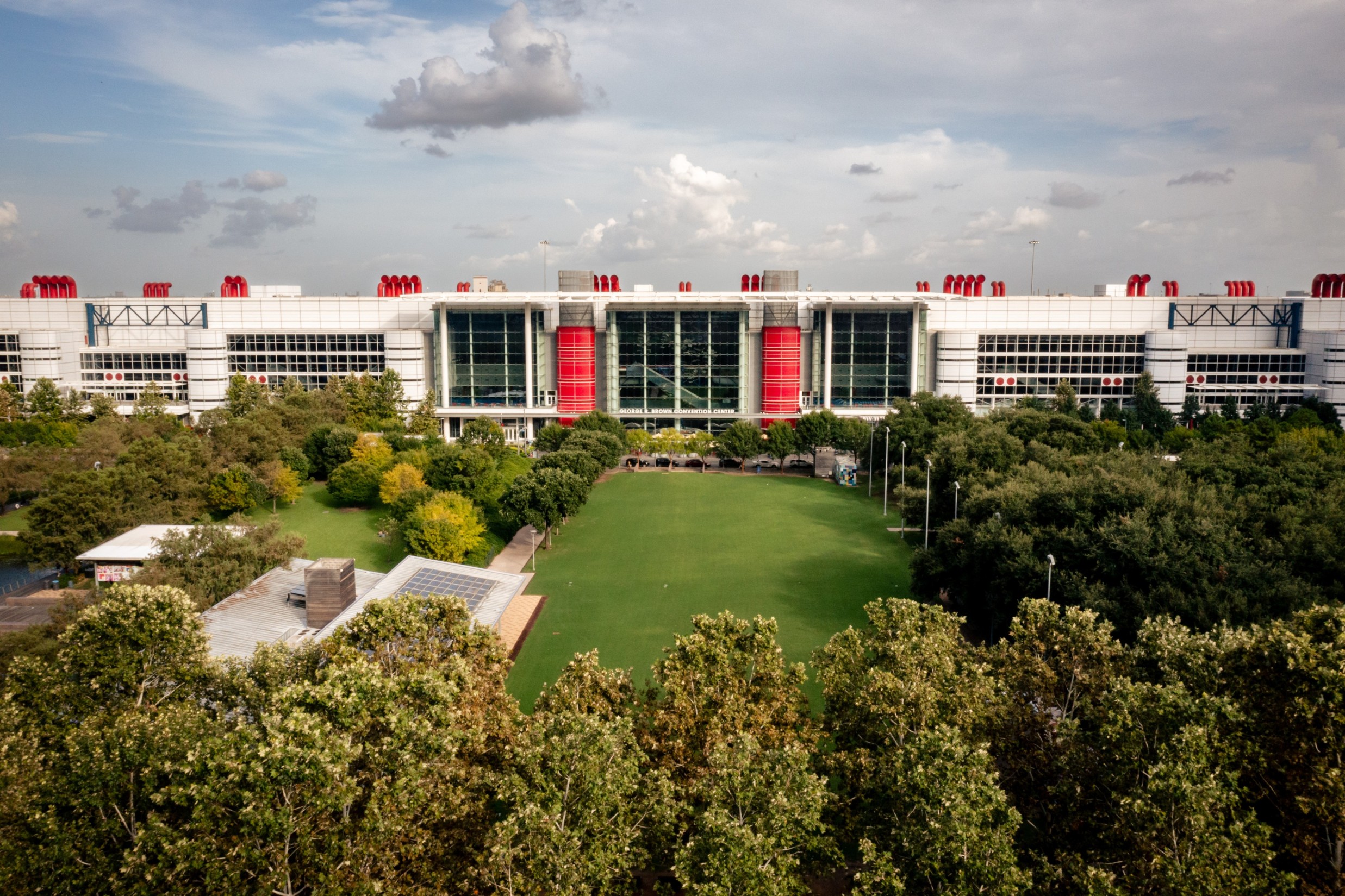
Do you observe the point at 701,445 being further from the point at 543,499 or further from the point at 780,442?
the point at 543,499

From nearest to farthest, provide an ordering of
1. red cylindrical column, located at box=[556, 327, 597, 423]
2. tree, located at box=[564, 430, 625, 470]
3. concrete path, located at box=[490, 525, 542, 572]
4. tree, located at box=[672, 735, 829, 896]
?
tree, located at box=[672, 735, 829, 896] → concrete path, located at box=[490, 525, 542, 572] → tree, located at box=[564, 430, 625, 470] → red cylindrical column, located at box=[556, 327, 597, 423]

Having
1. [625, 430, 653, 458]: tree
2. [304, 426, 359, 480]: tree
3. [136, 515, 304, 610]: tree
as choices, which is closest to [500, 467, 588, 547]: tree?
[136, 515, 304, 610]: tree

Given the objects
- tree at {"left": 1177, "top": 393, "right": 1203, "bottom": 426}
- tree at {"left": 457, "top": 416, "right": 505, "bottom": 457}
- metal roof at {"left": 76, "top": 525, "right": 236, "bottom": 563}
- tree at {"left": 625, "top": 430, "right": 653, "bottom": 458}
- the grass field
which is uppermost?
tree at {"left": 1177, "top": 393, "right": 1203, "bottom": 426}

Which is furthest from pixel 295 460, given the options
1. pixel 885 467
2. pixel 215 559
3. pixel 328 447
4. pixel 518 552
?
pixel 885 467

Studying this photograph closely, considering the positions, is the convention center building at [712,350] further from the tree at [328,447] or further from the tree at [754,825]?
the tree at [754,825]

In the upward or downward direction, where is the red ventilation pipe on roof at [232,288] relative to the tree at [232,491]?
upward

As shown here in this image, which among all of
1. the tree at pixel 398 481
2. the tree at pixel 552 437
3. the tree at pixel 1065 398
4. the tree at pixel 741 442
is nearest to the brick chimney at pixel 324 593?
the tree at pixel 398 481

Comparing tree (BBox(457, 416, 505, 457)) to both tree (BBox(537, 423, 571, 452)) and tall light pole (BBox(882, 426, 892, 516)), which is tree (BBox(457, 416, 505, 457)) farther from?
tall light pole (BBox(882, 426, 892, 516))
